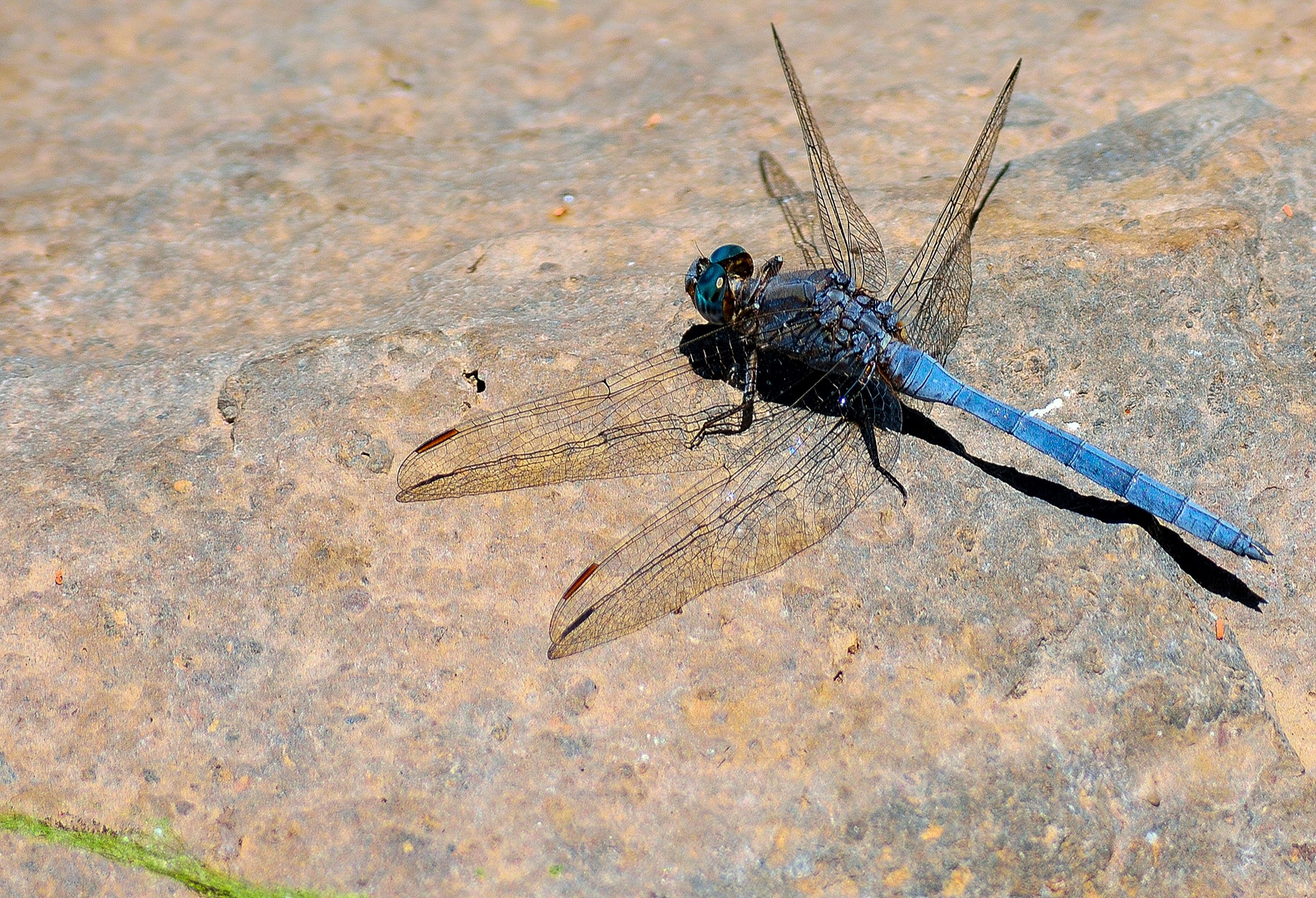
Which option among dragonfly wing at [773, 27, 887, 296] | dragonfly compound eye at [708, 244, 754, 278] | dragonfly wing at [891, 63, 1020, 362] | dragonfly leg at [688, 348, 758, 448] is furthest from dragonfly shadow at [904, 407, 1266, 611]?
dragonfly compound eye at [708, 244, 754, 278]

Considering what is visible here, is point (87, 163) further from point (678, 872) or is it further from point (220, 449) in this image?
point (678, 872)

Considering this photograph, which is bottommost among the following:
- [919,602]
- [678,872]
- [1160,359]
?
[678,872]

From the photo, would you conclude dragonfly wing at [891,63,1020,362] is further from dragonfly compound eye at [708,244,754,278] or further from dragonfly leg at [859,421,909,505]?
dragonfly compound eye at [708,244,754,278]

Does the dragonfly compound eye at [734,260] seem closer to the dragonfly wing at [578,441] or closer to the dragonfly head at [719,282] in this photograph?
the dragonfly head at [719,282]

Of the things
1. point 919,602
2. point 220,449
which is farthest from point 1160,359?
point 220,449

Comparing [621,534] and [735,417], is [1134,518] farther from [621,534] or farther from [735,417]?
[621,534]

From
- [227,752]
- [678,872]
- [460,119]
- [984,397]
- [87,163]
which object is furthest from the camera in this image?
[460,119]
